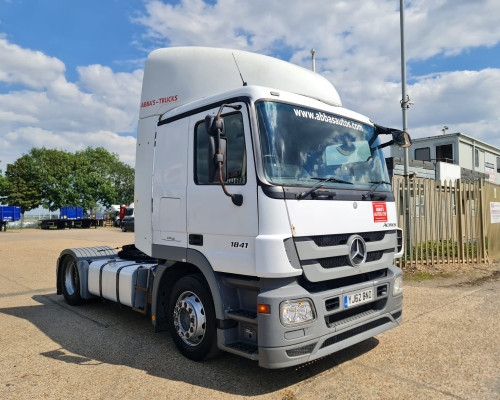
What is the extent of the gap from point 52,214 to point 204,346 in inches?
2108

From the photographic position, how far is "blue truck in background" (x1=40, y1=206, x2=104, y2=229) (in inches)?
1713

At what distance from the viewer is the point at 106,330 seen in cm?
551

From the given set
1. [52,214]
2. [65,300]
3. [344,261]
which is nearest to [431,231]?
[344,261]

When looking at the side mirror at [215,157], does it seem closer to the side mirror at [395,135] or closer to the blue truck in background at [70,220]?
the side mirror at [395,135]

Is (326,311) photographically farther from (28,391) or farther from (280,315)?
(28,391)

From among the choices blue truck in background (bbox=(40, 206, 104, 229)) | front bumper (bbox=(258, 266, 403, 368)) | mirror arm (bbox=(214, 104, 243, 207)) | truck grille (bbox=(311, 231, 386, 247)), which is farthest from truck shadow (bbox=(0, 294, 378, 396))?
blue truck in background (bbox=(40, 206, 104, 229))

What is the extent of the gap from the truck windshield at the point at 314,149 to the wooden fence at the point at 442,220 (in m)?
5.16

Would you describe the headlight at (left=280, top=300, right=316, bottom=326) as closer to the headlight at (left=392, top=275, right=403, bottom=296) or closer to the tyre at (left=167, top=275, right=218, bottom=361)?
the tyre at (left=167, top=275, right=218, bottom=361)

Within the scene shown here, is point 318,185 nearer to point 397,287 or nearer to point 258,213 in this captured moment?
point 258,213

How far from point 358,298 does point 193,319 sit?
5.64 ft

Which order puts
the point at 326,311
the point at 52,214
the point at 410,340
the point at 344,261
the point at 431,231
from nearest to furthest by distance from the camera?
1. the point at 326,311
2. the point at 344,261
3. the point at 410,340
4. the point at 431,231
5. the point at 52,214

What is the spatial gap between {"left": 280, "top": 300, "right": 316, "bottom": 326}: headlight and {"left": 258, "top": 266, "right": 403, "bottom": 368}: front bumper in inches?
1.5

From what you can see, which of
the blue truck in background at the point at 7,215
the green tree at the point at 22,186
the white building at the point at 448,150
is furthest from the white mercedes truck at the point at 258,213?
the green tree at the point at 22,186

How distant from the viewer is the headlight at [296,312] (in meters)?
3.35
